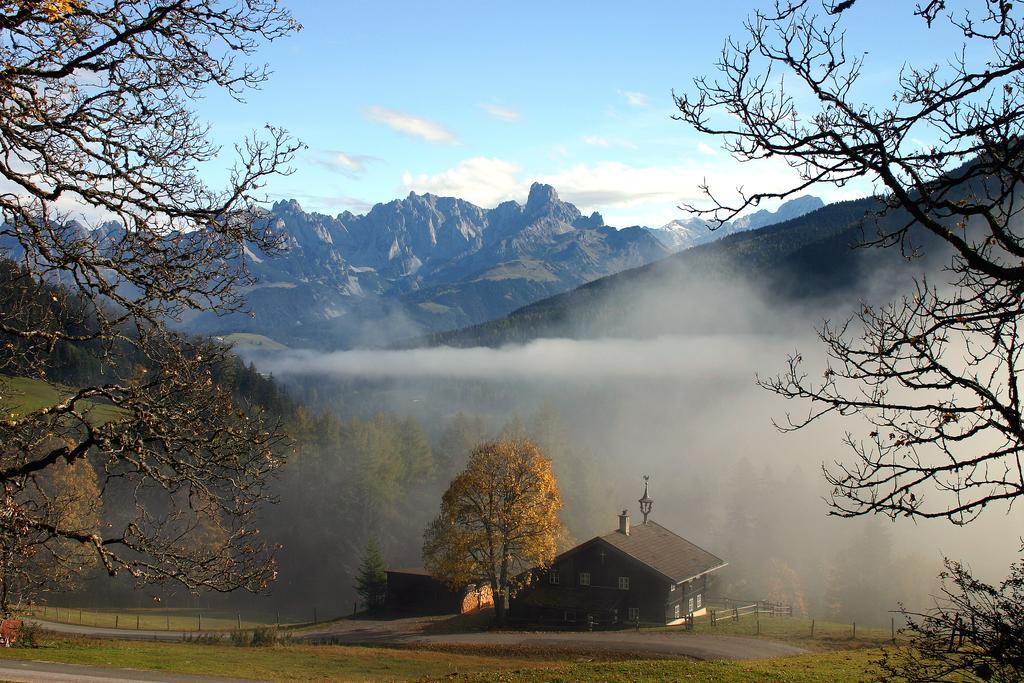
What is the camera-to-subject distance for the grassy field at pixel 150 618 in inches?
2341

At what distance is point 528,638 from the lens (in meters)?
44.6

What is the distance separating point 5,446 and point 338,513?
297ft

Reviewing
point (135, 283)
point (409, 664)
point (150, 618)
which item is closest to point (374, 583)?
point (150, 618)

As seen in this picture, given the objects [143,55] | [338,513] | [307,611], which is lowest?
[307,611]

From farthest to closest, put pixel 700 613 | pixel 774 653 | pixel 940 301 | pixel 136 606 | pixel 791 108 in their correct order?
pixel 136 606 → pixel 700 613 → pixel 774 653 → pixel 940 301 → pixel 791 108

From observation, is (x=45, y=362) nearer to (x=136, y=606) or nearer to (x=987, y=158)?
(x=987, y=158)

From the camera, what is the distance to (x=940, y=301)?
26.1ft

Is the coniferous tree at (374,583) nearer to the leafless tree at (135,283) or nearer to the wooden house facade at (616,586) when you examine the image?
the wooden house facade at (616,586)

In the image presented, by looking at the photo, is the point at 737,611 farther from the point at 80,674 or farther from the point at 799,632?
the point at 80,674

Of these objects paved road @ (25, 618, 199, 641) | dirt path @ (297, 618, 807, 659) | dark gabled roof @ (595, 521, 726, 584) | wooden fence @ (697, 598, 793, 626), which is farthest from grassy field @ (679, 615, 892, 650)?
paved road @ (25, 618, 199, 641)

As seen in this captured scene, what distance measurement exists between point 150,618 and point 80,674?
4541 centimetres

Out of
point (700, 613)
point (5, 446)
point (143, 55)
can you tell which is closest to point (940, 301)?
point (143, 55)

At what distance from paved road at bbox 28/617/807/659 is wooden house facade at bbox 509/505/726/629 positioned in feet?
17.8

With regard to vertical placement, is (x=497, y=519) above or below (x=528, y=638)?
above
